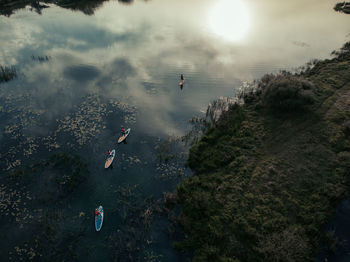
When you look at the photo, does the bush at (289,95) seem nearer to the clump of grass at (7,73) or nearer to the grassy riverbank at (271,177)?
the grassy riverbank at (271,177)

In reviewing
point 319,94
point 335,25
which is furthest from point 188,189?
point 335,25

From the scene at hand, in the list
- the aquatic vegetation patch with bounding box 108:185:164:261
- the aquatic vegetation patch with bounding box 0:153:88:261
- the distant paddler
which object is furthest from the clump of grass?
the aquatic vegetation patch with bounding box 108:185:164:261

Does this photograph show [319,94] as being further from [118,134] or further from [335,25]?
[335,25]

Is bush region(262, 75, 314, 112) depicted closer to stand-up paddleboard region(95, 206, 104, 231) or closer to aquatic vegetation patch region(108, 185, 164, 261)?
aquatic vegetation patch region(108, 185, 164, 261)

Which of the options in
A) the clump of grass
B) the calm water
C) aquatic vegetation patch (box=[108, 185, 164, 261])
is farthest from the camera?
the clump of grass

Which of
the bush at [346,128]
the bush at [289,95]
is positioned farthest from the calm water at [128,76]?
the bush at [346,128]

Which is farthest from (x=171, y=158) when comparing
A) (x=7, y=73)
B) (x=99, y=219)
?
(x=7, y=73)
